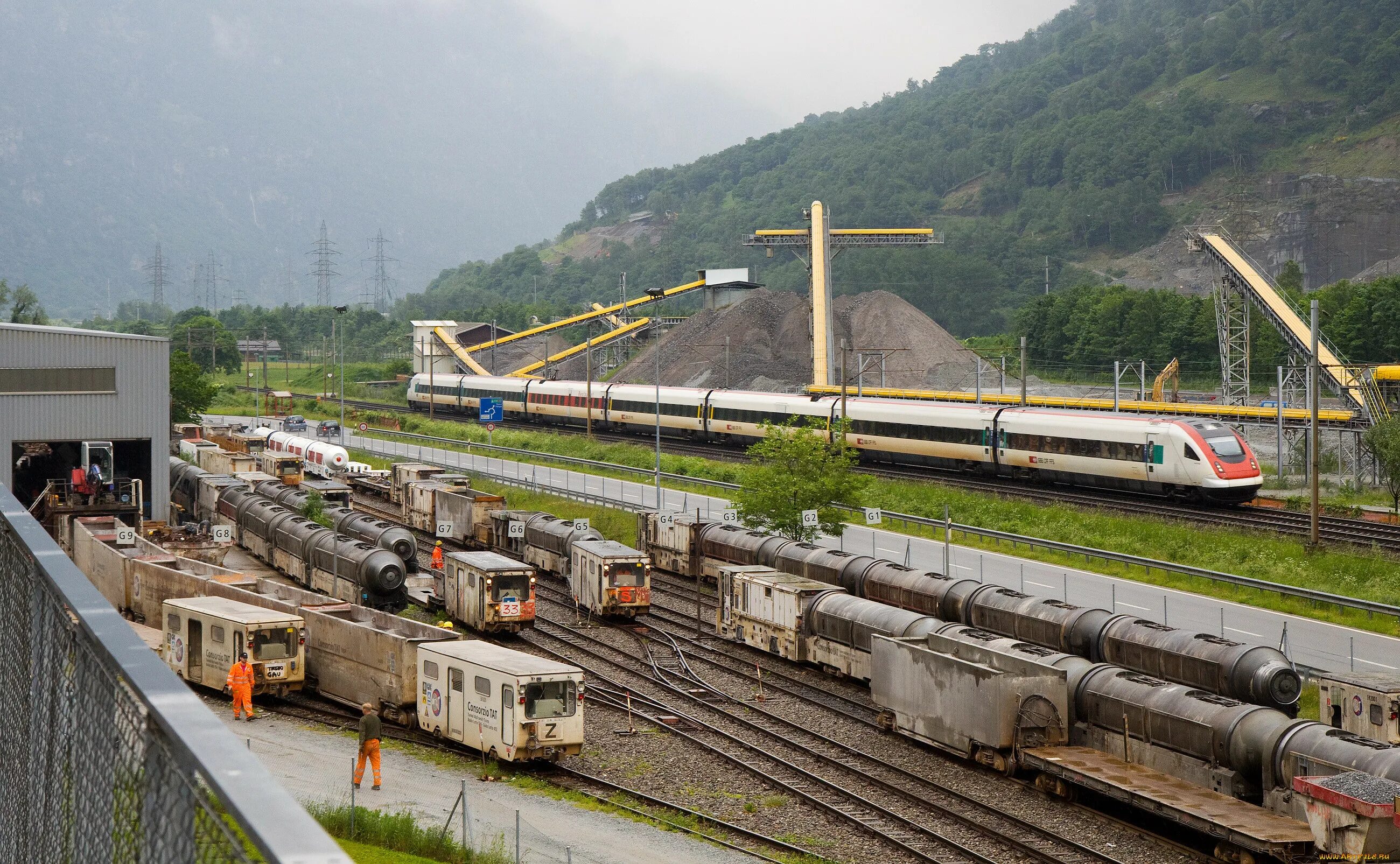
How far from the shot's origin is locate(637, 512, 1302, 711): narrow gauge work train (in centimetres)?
2572

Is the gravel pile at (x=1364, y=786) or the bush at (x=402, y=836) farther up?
the gravel pile at (x=1364, y=786)

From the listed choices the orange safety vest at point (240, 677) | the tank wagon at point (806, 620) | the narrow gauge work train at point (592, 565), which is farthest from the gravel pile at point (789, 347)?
the orange safety vest at point (240, 677)

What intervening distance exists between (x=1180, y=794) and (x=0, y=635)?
2051 cm

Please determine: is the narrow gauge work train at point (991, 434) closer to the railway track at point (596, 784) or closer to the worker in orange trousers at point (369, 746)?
the railway track at point (596, 784)

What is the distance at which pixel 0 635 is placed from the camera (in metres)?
6.18

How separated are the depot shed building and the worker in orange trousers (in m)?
29.5

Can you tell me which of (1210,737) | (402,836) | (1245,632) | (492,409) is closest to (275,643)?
(402,836)

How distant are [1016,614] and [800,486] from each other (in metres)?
14.4

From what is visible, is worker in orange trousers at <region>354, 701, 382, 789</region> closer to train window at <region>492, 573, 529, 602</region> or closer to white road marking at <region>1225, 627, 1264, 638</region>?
train window at <region>492, 573, 529, 602</region>

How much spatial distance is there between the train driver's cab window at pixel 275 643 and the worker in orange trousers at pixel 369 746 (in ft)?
23.2

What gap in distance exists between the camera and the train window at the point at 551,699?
2567 centimetres

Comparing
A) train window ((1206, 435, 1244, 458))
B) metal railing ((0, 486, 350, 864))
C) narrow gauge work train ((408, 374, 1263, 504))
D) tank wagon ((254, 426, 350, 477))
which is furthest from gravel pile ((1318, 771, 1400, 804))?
tank wagon ((254, 426, 350, 477))

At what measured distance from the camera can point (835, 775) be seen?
25656 mm

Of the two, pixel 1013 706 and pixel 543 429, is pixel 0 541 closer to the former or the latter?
pixel 1013 706
